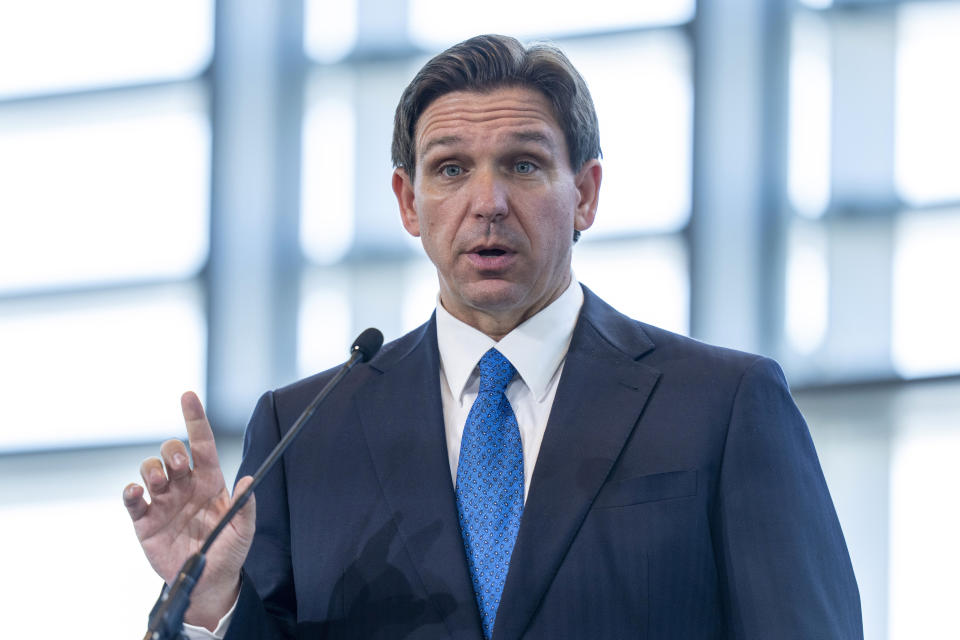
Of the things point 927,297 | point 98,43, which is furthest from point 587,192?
point 98,43

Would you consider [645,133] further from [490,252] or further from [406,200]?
[490,252]

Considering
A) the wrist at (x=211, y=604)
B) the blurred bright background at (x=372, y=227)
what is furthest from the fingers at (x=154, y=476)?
the blurred bright background at (x=372, y=227)

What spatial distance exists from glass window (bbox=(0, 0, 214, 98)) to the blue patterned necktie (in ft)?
7.58

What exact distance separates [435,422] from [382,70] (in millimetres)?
2023

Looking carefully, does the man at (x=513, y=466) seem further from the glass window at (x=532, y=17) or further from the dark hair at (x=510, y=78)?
the glass window at (x=532, y=17)

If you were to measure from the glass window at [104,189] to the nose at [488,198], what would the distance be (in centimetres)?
191

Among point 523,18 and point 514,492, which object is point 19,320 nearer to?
point 523,18

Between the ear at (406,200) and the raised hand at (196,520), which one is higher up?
the ear at (406,200)

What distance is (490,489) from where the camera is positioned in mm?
1865

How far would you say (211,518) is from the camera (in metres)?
1.73

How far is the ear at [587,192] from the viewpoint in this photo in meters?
2.20

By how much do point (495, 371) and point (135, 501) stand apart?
0.59m

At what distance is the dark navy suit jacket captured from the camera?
5.71ft

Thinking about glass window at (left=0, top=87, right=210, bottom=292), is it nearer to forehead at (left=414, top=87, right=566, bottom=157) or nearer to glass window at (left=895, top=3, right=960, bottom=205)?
forehead at (left=414, top=87, right=566, bottom=157)
